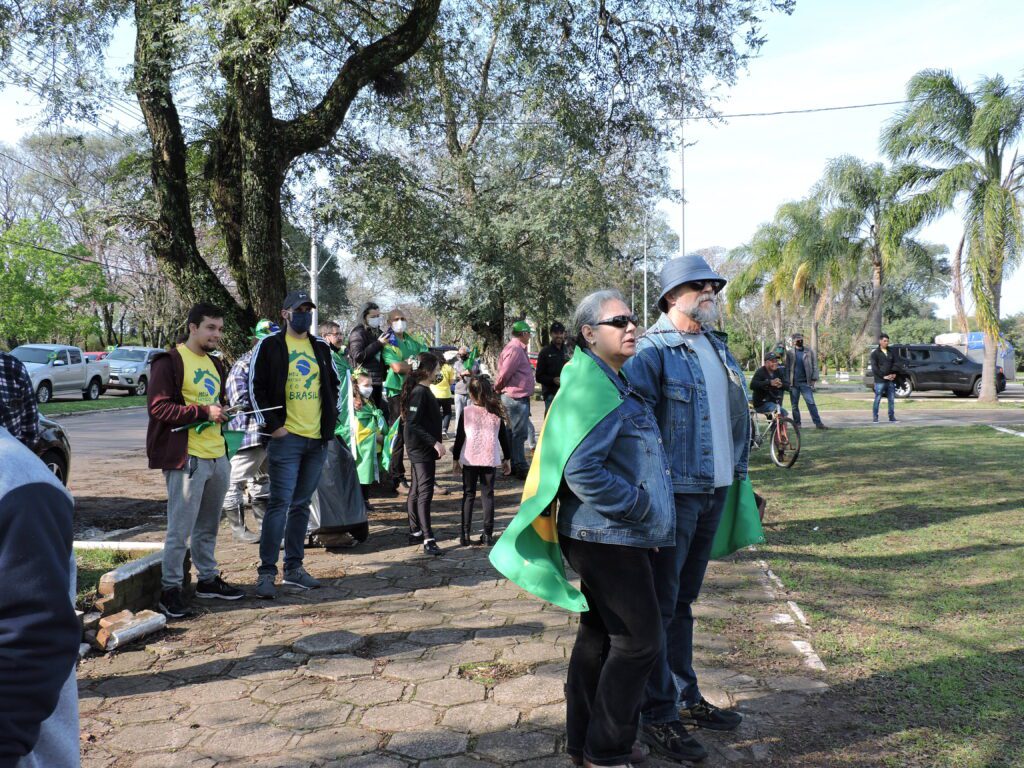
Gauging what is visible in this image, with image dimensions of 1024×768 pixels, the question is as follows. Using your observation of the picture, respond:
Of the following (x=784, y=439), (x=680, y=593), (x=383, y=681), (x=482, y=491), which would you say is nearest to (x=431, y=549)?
(x=482, y=491)

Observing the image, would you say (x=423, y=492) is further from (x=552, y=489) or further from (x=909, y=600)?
(x=552, y=489)

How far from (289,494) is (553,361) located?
18.1 ft

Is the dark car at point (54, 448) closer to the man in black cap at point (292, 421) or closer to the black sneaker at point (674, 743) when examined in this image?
the man in black cap at point (292, 421)

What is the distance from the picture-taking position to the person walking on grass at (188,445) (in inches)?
203

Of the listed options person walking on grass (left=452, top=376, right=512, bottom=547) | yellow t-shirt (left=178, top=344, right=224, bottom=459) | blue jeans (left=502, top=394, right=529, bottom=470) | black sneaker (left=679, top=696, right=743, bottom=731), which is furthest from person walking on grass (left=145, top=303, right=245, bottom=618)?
blue jeans (left=502, top=394, right=529, bottom=470)

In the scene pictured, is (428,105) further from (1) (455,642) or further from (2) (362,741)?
(2) (362,741)

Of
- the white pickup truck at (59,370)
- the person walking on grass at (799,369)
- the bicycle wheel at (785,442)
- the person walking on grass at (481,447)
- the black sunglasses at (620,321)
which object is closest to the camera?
the black sunglasses at (620,321)

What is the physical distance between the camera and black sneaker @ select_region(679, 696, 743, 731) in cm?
362

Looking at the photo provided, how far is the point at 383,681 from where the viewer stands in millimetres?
4211

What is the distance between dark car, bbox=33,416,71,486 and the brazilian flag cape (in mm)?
6185

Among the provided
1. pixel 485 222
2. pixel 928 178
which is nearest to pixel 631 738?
pixel 485 222

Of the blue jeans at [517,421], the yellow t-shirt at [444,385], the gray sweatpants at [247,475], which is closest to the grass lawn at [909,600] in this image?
the blue jeans at [517,421]

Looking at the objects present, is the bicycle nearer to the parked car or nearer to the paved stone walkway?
the paved stone walkway

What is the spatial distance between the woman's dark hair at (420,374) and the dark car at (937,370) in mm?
23179
